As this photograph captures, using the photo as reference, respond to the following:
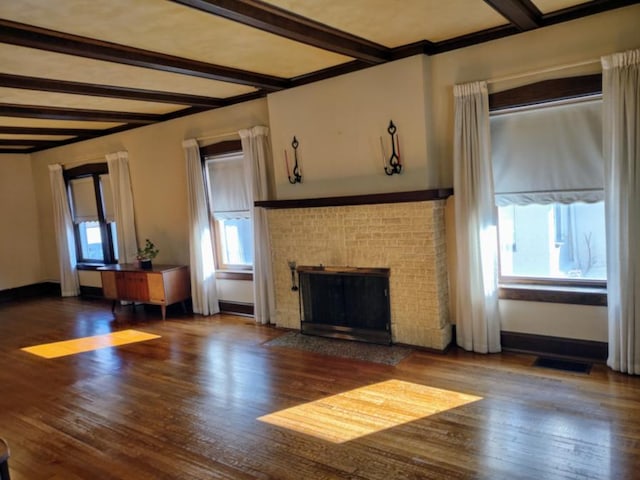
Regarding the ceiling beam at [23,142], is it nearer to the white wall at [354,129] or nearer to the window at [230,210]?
the window at [230,210]

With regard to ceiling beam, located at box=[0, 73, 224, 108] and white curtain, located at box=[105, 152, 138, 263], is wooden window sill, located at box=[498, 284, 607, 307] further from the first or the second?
white curtain, located at box=[105, 152, 138, 263]

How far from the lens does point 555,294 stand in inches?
161

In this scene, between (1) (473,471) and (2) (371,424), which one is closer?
(1) (473,471)

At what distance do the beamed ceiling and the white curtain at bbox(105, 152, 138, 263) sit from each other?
1829mm

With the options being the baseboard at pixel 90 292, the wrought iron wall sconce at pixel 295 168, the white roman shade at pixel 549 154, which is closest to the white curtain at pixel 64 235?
the baseboard at pixel 90 292

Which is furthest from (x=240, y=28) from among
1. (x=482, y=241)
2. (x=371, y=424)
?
(x=371, y=424)

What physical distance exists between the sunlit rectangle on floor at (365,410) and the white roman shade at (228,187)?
10.0 ft

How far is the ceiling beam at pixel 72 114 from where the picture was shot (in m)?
5.38

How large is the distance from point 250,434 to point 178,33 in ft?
9.56

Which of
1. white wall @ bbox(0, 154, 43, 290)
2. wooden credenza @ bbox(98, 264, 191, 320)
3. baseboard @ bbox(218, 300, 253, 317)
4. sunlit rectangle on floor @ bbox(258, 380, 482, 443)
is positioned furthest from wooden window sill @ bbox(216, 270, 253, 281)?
white wall @ bbox(0, 154, 43, 290)

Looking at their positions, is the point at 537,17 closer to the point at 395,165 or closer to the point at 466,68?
the point at 466,68

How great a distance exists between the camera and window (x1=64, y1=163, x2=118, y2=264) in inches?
316

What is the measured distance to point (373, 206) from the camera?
467cm

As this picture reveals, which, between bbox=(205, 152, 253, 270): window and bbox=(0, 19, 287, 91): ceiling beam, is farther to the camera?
bbox=(205, 152, 253, 270): window
